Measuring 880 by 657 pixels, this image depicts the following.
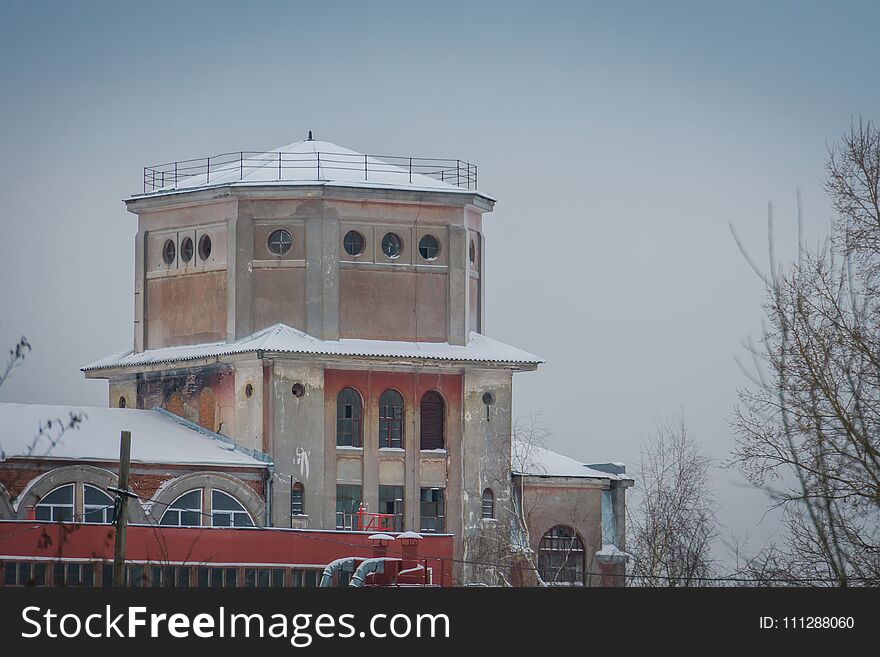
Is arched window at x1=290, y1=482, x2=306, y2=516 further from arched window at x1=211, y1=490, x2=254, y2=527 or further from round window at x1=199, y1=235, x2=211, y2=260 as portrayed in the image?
round window at x1=199, y1=235, x2=211, y2=260

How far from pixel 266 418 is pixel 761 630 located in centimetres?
3365

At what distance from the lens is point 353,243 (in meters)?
62.2

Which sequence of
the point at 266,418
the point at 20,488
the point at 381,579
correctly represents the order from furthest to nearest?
the point at 266,418, the point at 20,488, the point at 381,579

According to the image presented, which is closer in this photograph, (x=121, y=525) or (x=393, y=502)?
(x=121, y=525)

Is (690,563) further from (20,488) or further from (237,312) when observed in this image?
(20,488)

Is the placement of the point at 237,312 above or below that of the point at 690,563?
above

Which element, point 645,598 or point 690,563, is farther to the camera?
point 690,563

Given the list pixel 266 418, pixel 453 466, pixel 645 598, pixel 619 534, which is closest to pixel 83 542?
pixel 266 418

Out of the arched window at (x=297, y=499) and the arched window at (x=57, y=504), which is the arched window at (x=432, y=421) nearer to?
the arched window at (x=297, y=499)

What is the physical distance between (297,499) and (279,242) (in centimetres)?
701

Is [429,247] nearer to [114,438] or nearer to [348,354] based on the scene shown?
[348,354]

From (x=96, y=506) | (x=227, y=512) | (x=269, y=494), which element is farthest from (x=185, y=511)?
(x=269, y=494)

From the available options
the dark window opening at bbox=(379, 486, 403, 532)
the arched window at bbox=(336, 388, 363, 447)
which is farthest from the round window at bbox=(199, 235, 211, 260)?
the dark window opening at bbox=(379, 486, 403, 532)

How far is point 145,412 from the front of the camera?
61.7 m
